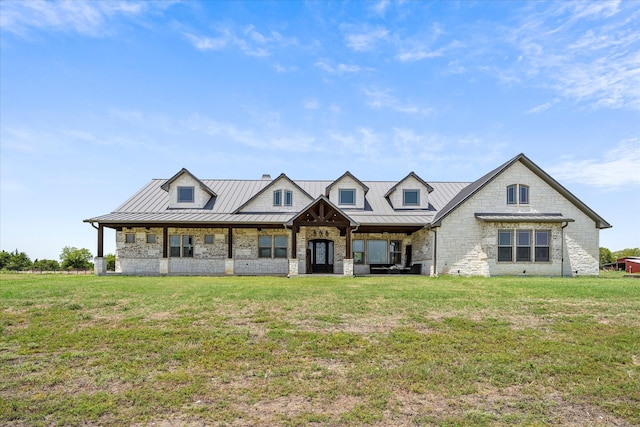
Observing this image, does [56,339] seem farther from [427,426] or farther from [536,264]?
[536,264]

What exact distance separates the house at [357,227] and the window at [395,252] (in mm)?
62

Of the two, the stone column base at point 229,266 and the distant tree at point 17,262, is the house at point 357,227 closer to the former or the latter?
the stone column base at point 229,266

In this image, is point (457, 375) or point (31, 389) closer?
point (31, 389)

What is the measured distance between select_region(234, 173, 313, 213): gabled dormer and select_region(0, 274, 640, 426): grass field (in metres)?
14.5

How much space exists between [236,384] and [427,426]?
2.85 metres

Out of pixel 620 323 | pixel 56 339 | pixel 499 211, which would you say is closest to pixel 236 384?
pixel 56 339

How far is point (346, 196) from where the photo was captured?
2731cm

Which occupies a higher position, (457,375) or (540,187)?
(540,187)

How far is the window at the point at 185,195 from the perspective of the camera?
2689 centimetres

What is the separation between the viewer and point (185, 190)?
27.0 metres

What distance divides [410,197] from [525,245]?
7.33 meters

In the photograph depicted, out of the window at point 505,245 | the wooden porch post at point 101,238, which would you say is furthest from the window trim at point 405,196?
the wooden porch post at point 101,238

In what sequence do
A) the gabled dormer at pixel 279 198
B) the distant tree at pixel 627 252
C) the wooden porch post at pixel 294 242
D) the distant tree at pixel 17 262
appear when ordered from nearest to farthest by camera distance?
the wooden porch post at pixel 294 242 < the gabled dormer at pixel 279 198 < the distant tree at pixel 17 262 < the distant tree at pixel 627 252

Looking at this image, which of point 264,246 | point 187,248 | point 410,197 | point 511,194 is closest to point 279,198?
point 264,246
